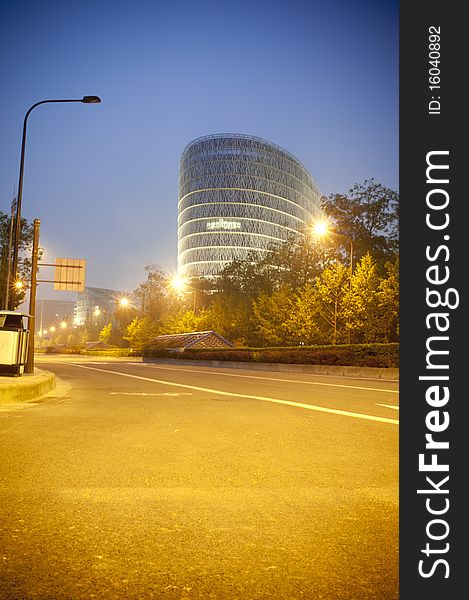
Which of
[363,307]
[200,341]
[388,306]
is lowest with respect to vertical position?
[200,341]

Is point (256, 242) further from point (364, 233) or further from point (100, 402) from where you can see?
point (100, 402)

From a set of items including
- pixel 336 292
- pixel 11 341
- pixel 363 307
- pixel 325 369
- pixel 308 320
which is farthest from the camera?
pixel 308 320

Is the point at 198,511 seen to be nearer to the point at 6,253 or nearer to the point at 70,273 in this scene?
the point at 70,273

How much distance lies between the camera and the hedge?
1125 inches

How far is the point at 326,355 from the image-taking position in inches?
1275

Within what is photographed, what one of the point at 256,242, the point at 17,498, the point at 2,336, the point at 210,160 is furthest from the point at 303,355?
the point at 210,160

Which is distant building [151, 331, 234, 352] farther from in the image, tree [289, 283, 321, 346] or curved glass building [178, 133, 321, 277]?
curved glass building [178, 133, 321, 277]

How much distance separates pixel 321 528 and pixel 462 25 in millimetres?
3291

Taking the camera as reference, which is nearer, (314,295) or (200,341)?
(314,295)

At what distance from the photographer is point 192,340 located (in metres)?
64.1

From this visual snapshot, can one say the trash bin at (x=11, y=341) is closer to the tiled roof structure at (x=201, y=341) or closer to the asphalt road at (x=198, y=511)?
the asphalt road at (x=198, y=511)

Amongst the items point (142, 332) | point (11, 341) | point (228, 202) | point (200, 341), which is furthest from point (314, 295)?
point (228, 202)

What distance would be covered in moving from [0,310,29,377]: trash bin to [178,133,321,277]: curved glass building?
508ft

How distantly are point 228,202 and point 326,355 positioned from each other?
148749 millimetres
